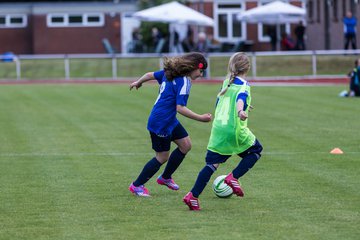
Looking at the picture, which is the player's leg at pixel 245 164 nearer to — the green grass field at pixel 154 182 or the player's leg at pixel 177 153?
the green grass field at pixel 154 182

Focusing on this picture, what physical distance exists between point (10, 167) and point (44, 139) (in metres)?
4.03

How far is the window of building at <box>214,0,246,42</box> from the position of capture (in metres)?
59.9

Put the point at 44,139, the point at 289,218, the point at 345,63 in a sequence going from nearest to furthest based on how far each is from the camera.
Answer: the point at 289,218 → the point at 44,139 → the point at 345,63

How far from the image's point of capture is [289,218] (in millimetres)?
9633

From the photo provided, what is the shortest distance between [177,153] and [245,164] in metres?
0.96

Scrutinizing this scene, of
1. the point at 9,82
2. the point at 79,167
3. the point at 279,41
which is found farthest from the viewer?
the point at 279,41

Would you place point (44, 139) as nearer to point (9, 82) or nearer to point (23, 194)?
point (23, 194)

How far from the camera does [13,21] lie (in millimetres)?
65312

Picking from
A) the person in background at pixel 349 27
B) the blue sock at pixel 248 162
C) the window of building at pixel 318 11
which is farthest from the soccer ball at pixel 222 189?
the window of building at pixel 318 11

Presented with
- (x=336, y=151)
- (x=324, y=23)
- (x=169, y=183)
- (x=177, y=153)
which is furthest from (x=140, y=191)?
(x=324, y=23)

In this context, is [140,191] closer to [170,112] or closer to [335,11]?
[170,112]

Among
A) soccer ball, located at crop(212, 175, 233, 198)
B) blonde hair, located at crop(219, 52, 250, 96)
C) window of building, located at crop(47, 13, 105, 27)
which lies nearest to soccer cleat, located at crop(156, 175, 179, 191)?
soccer ball, located at crop(212, 175, 233, 198)

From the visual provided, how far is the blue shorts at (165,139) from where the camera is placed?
36.2 ft

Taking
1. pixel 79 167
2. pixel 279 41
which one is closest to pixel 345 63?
pixel 279 41
